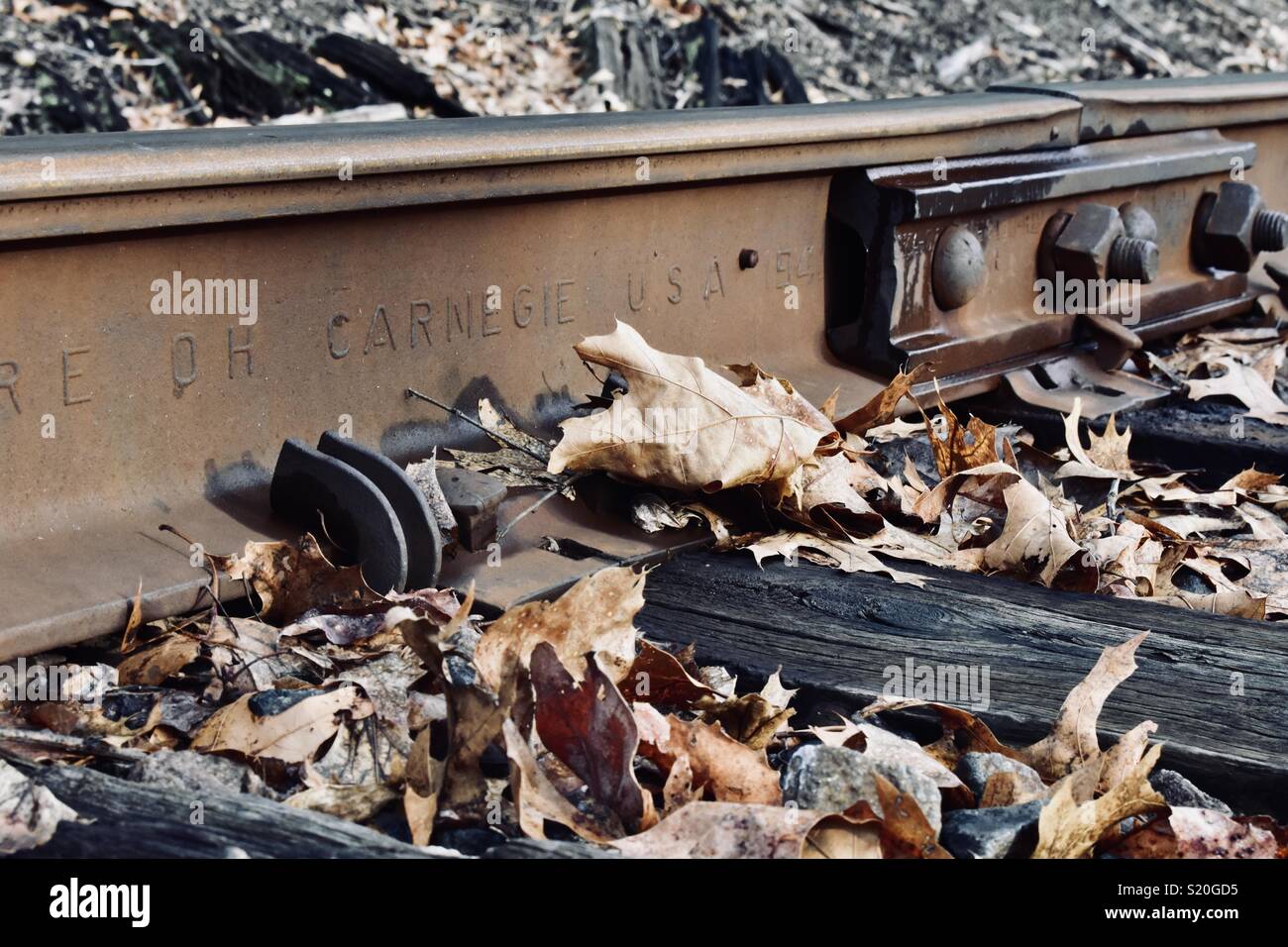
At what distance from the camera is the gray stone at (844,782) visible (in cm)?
170

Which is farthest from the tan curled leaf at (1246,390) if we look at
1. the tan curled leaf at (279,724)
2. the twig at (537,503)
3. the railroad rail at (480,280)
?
the tan curled leaf at (279,724)

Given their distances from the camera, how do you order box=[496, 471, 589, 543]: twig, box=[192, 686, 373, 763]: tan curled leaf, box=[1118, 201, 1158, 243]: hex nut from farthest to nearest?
box=[1118, 201, 1158, 243]: hex nut, box=[496, 471, 589, 543]: twig, box=[192, 686, 373, 763]: tan curled leaf

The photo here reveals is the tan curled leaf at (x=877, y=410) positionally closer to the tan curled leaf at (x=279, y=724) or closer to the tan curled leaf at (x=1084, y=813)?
the tan curled leaf at (x=1084, y=813)

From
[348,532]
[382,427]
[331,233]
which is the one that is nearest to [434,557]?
[348,532]

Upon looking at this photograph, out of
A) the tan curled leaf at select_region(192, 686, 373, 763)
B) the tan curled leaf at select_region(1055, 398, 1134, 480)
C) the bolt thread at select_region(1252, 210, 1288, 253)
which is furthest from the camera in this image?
the bolt thread at select_region(1252, 210, 1288, 253)

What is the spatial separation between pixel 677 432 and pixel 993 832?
1.07m

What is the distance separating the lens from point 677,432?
254 centimetres

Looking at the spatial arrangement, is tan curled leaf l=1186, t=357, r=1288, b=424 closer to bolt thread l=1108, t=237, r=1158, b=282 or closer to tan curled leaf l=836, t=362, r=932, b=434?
bolt thread l=1108, t=237, r=1158, b=282

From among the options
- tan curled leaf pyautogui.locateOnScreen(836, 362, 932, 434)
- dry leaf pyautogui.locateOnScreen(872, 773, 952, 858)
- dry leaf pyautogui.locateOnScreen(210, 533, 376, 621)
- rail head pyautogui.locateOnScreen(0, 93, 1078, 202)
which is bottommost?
dry leaf pyautogui.locateOnScreen(872, 773, 952, 858)

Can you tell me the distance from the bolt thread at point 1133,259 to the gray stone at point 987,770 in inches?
91.5

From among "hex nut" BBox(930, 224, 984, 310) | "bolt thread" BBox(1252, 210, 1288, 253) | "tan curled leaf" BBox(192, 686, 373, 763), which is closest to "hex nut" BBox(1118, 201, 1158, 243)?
"bolt thread" BBox(1252, 210, 1288, 253)

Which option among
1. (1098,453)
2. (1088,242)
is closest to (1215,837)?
(1098,453)

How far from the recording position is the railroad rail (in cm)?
217

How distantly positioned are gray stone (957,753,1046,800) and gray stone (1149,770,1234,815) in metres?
0.15
